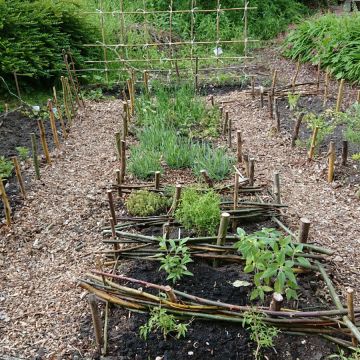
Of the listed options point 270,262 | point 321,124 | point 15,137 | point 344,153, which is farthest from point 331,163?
point 15,137

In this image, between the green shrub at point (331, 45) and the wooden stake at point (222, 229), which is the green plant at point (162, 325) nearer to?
the wooden stake at point (222, 229)

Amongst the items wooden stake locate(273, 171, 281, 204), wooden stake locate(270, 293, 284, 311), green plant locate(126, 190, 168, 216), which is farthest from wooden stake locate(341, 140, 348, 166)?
wooden stake locate(270, 293, 284, 311)

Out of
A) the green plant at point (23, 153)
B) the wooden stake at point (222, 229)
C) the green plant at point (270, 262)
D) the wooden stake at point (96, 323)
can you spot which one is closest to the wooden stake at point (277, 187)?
the wooden stake at point (222, 229)

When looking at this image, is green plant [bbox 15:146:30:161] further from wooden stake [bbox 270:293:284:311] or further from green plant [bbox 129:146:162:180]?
wooden stake [bbox 270:293:284:311]

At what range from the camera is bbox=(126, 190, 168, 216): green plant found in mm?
3180

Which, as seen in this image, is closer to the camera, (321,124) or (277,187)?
(277,187)

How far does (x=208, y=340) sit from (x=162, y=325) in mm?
226

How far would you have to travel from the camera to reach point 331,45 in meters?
6.11

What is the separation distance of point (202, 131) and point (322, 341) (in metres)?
2.68

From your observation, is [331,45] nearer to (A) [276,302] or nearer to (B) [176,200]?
(B) [176,200]

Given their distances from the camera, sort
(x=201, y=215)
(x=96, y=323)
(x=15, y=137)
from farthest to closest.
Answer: (x=15, y=137)
(x=201, y=215)
(x=96, y=323)

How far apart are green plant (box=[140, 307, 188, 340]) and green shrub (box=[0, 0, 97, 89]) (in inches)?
140

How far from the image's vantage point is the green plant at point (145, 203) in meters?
3.18

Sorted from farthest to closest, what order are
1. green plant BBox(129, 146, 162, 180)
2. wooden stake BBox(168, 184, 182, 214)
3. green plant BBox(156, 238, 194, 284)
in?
green plant BBox(129, 146, 162, 180) → wooden stake BBox(168, 184, 182, 214) → green plant BBox(156, 238, 194, 284)
